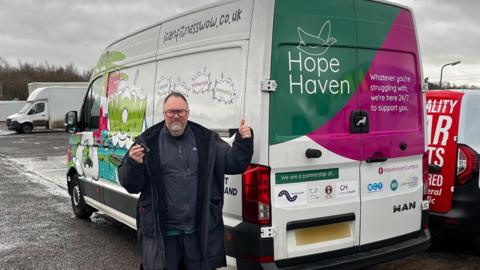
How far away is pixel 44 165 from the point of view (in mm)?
13984

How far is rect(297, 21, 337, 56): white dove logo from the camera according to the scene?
321cm

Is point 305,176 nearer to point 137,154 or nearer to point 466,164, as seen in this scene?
point 137,154

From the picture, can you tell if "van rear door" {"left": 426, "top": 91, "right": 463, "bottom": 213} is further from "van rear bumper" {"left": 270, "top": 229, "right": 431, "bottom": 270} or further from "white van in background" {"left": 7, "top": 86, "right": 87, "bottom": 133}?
"white van in background" {"left": 7, "top": 86, "right": 87, "bottom": 133}

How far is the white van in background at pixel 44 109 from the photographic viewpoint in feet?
96.8

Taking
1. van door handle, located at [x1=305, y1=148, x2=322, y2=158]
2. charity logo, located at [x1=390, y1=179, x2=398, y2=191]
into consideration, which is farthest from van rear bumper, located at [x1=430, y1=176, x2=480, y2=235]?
van door handle, located at [x1=305, y1=148, x2=322, y2=158]

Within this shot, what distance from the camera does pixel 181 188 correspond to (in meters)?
2.86

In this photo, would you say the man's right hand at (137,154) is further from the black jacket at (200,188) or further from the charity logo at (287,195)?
the charity logo at (287,195)

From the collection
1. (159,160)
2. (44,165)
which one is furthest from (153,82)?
(44,165)

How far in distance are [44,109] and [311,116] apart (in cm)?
2985

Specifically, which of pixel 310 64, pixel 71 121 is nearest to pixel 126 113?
pixel 71 121

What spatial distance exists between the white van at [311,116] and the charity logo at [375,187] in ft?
0.04

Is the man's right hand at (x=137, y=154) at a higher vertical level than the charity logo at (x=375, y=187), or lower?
higher

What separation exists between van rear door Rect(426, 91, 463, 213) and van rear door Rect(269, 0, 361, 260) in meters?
1.40

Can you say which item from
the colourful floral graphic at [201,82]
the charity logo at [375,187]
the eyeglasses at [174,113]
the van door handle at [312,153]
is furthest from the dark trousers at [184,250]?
the charity logo at [375,187]
